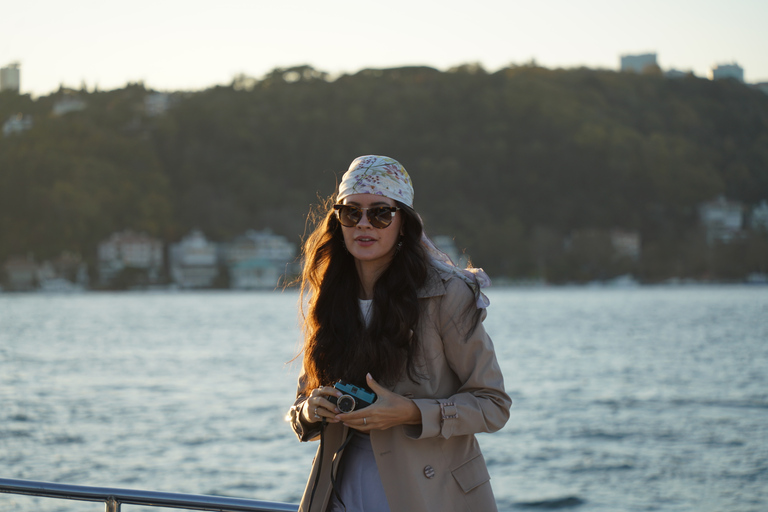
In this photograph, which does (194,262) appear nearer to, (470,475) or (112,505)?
(112,505)

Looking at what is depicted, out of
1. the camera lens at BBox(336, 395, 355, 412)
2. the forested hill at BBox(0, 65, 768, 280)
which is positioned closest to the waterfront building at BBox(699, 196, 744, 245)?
the forested hill at BBox(0, 65, 768, 280)

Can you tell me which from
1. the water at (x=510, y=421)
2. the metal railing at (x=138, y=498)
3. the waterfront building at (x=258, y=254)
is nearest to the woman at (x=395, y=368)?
the metal railing at (x=138, y=498)

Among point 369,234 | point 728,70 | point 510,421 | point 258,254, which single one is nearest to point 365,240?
point 369,234

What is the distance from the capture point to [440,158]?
312 ft

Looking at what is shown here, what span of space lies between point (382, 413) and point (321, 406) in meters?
0.12

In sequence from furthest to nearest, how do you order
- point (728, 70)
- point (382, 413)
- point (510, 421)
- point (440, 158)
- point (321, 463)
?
point (728, 70) < point (440, 158) < point (510, 421) < point (321, 463) < point (382, 413)

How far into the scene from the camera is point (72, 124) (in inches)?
3718

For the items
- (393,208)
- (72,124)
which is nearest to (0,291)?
(72,124)

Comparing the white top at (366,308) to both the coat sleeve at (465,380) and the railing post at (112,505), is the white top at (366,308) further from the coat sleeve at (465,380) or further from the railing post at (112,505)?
the railing post at (112,505)

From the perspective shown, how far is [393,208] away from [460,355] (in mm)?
295

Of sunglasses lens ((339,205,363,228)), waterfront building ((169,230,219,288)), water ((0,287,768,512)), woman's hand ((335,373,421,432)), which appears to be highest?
sunglasses lens ((339,205,363,228))

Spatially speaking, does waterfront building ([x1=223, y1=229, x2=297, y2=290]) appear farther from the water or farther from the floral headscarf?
the floral headscarf

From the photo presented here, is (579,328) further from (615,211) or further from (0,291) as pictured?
(0,291)

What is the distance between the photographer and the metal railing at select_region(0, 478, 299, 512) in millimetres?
1670
